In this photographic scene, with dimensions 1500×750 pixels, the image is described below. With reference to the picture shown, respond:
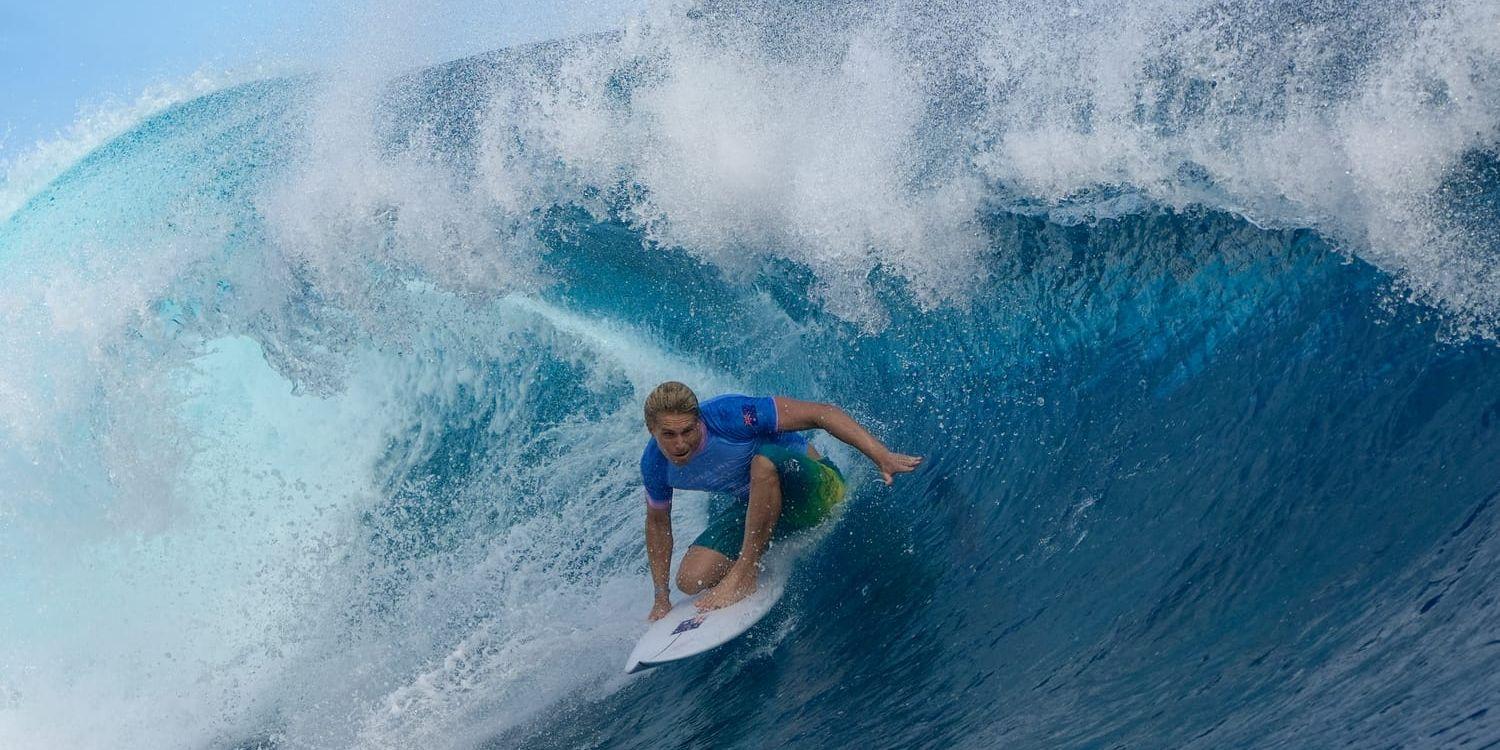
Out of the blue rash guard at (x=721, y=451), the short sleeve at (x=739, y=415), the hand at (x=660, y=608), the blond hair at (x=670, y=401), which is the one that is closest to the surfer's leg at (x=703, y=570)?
the hand at (x=660, y=608)

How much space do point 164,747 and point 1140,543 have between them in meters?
4.54

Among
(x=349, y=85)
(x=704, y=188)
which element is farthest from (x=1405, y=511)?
(x=349, y=85)

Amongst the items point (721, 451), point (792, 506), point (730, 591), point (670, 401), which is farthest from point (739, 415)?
point (730, 591)

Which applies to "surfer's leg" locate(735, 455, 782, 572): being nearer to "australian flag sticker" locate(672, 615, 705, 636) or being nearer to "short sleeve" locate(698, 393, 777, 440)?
"short sleeve" locate(698, 393, 777, 440)

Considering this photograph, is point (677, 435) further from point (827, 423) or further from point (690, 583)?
point (690, 583)

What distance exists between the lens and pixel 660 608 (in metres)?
4.89

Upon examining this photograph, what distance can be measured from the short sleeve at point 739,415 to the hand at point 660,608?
0.79 metres

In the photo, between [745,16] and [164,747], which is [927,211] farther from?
[164,747]

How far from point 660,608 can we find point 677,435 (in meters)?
0.95

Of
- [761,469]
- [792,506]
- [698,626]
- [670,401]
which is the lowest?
[698,626]

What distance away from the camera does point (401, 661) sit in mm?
5574

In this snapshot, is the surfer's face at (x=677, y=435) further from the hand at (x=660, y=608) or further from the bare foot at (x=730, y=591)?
the hand at (x=660, y=608)

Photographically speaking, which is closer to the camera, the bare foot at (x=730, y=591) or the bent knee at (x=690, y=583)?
the bare foot at (x=730, y=591)

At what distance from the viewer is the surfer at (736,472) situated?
14.2 feet
